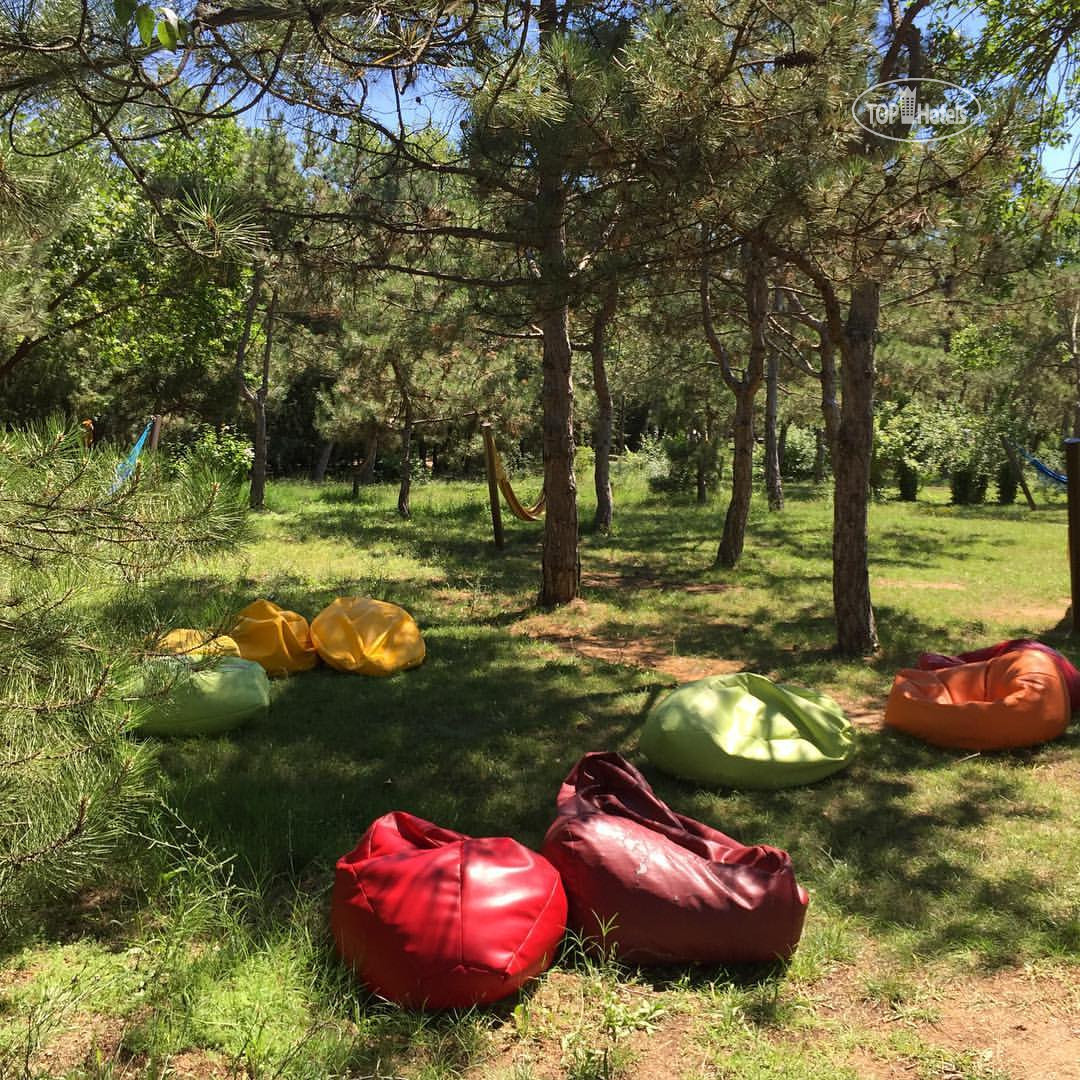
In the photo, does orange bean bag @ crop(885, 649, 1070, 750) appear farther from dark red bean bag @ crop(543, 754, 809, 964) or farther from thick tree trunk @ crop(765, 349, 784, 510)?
thick tree trunk @ crop(765, 349, 784, 510)

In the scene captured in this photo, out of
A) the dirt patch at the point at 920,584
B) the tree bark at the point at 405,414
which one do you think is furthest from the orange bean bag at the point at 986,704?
the tree bark at the point at 405,414

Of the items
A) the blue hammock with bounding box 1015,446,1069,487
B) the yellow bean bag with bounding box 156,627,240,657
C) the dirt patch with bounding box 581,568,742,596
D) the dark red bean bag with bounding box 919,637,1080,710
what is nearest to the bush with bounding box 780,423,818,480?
the blue hammock with bounding box 1015,446,1069,487

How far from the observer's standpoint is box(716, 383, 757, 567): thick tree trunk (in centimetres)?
998

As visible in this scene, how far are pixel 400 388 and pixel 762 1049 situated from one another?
1189 centimetres

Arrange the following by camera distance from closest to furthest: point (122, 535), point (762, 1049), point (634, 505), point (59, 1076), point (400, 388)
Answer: point (122, 535), point (59, 1076), point (762, 1049), point (400, 388), point (634, 505)

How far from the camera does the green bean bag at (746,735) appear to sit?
13.9ft

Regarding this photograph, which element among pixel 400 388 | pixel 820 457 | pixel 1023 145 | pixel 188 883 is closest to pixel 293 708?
pixel 188 883

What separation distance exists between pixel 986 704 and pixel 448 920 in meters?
3.31

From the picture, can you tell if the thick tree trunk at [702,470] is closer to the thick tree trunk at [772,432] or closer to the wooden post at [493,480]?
the thick tree trunk at [772,432]

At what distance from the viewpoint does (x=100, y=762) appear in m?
2.03

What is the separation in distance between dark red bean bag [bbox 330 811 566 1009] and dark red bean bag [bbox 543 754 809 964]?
140 mm

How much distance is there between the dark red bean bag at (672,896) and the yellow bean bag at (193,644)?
4.39ft

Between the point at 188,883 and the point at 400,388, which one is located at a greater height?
the point at 400,388

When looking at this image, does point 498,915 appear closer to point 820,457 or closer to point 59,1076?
point 59,1076
